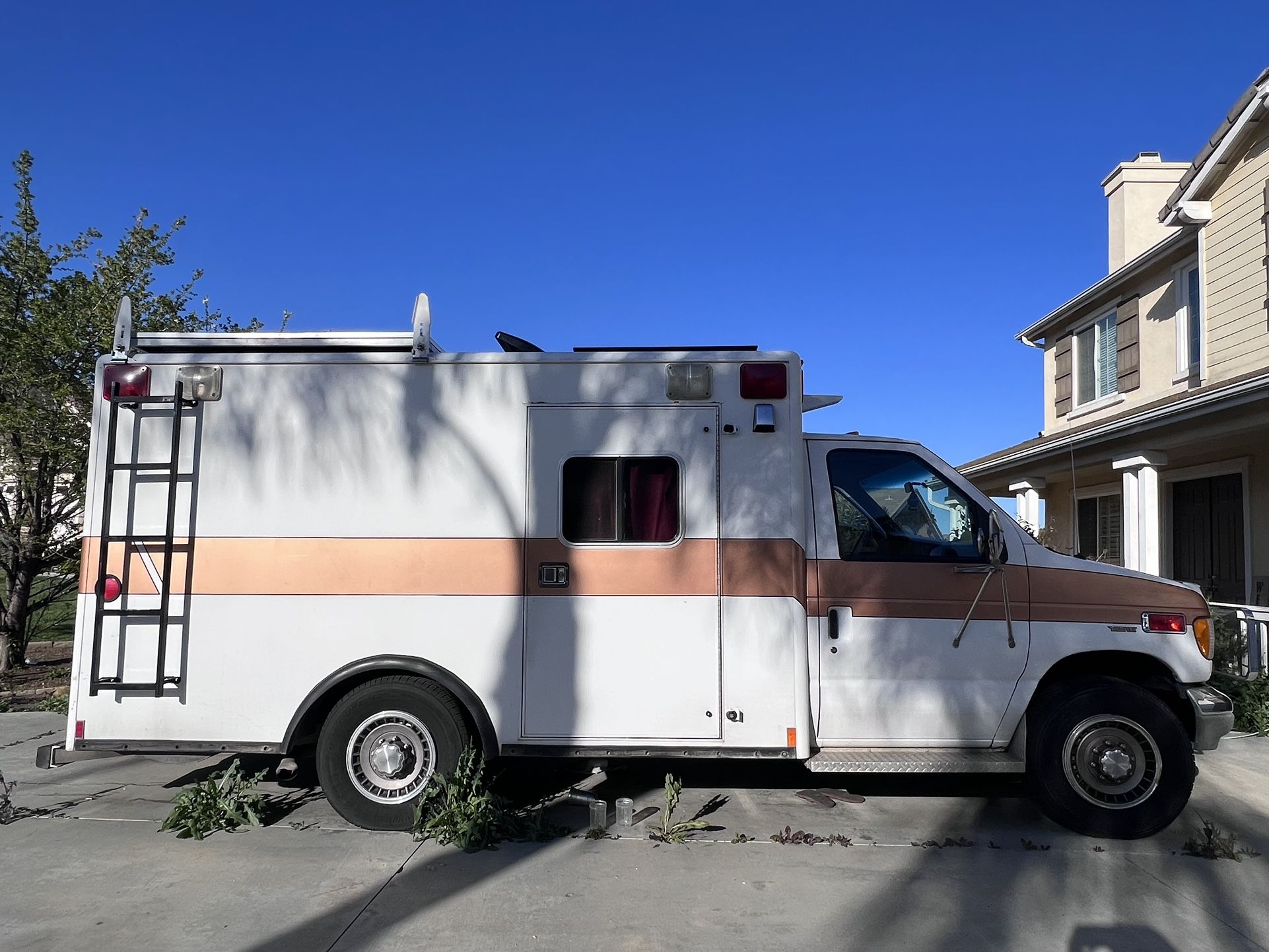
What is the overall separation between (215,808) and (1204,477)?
12.0 meters

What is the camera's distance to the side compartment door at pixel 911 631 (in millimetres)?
5062

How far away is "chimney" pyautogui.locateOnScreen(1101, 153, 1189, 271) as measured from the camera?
1515 cm

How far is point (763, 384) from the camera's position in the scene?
5.05 m

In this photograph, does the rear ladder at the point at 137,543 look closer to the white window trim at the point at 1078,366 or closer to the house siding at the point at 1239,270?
the house siding at the point at 1239,270

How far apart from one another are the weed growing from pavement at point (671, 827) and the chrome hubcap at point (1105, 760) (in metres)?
2.10

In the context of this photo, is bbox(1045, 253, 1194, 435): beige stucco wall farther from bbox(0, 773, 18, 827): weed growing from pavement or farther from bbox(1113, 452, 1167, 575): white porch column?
bbox(0, 773, 18, 827): weed growing from pavement

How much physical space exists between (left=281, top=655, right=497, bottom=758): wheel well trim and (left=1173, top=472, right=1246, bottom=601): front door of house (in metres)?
10.1

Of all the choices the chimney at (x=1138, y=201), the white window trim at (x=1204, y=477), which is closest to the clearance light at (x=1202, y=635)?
the white window trim at (x=1204, y=477)

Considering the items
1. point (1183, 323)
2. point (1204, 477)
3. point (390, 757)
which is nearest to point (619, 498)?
point (390, 757)

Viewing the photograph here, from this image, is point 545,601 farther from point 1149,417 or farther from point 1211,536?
point 1211,536

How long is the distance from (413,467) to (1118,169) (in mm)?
15091

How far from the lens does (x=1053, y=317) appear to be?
1519cm

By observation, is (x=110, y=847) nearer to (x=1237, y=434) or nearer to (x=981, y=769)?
(x=981, y=769)

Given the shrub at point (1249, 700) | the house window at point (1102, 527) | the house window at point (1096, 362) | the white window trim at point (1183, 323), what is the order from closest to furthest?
the shrub at point (1249, 700) → the white window trim at point (1183, 323) → the house window at point (1102, 527) → the house window at point (1096, 362)
